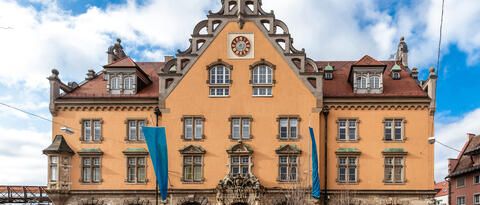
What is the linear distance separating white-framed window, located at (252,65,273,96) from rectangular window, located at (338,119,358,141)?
18.7 ft

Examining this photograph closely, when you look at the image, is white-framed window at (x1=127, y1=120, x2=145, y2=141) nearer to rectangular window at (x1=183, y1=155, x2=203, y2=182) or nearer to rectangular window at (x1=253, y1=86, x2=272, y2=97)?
rectangular window at (x1=183, y1=155, x2=203, y2=182)

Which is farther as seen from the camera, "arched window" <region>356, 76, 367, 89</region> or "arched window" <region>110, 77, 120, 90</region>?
"arched window" <region>110, 77, 120, 90</region>

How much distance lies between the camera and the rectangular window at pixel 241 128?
3759 cm

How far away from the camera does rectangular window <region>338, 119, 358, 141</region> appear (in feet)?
124

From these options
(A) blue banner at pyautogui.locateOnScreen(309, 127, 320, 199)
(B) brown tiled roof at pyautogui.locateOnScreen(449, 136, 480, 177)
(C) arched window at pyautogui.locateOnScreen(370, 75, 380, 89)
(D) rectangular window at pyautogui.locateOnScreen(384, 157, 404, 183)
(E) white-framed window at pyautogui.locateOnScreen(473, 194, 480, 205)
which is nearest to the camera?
(A) blue banner at pyautogui.locateOnScreen(309, 127, 320, 199)

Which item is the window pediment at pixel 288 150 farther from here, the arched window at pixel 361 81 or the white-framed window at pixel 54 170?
the white-framed window at pixel 54 170

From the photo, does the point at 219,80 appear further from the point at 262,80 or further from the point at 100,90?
the point at 100,90

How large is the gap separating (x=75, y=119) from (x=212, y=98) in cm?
1032

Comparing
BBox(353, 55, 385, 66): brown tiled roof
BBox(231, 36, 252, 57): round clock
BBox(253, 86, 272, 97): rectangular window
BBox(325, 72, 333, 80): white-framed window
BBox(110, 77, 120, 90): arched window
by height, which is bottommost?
BBox(253, 86, 272, 97): rectangular window

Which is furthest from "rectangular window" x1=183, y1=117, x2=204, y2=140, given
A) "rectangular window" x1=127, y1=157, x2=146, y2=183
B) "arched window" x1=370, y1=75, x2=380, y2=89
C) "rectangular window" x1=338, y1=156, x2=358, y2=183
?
"arched window" x1=370, y1=75, x2=380, y2=89

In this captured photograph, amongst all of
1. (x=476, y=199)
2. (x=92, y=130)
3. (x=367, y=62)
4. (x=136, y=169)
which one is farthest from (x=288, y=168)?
(x=476, y=199)

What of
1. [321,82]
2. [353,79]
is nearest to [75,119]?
[321,82]

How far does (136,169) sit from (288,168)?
1103 cm

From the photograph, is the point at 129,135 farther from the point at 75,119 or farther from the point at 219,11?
the point at 219,11
